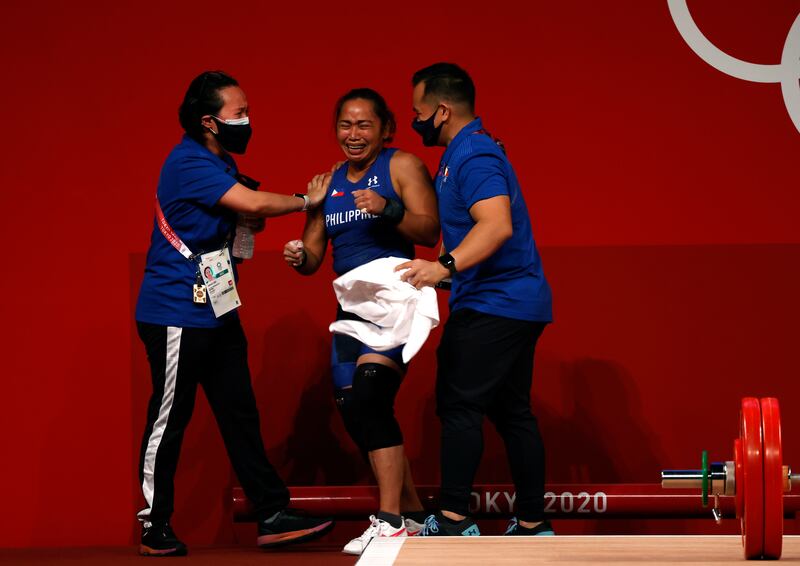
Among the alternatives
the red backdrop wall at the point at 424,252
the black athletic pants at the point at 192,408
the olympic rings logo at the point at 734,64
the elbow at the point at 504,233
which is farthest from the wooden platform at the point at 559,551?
the olympic rings logo at the point at 734,64

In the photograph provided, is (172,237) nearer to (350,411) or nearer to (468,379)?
(350,411)

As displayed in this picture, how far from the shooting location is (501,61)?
4035 millimetres

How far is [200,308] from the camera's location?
3367mm

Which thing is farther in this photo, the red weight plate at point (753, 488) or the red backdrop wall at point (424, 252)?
the red backdrop wall at point (424, 252)

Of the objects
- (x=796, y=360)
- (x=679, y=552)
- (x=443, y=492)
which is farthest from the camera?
(x=796, y=360)

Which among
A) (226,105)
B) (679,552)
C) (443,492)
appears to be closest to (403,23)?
(226,105)

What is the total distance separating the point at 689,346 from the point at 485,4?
4.67 feet

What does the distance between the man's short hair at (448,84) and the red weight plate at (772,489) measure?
1784 millimetres

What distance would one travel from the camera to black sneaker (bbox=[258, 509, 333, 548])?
11.5ft

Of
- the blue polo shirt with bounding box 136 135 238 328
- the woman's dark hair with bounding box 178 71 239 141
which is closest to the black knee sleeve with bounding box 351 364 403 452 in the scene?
the blue polo shirt with bounding box 136 135 238 328

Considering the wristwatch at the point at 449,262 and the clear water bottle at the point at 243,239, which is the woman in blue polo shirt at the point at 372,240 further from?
the wristwatch at the point at 449,262

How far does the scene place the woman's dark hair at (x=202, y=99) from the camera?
3.43m

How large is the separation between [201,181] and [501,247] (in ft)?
2.98

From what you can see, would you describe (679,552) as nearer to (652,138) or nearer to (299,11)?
(652,138)
